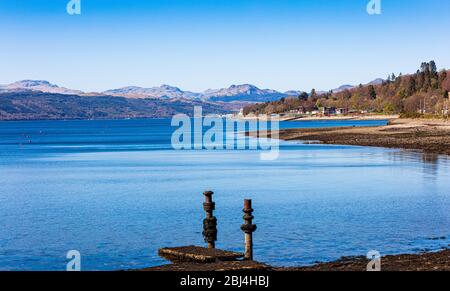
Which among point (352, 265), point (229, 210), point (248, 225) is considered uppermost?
point (248, 225)

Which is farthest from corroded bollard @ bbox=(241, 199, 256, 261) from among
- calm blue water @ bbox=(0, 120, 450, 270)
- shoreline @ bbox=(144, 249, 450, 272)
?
calm blue water @ bbox=(0, 120, 450, 270)

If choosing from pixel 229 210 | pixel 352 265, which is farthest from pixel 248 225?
pixel 229 210

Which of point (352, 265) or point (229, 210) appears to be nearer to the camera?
point (352, 265)

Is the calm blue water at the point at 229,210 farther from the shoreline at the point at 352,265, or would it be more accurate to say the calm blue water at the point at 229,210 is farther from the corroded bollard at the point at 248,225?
the corroded bollard at the point at 248,225

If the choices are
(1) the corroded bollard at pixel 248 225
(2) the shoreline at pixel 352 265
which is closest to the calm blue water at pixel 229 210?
(2) the shoreline at pixel 352 265

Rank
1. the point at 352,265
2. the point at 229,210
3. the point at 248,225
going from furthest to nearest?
the point at 229,210 → the point at 352,265 → the point at 248,225

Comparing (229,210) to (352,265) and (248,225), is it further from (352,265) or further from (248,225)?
(352,265)

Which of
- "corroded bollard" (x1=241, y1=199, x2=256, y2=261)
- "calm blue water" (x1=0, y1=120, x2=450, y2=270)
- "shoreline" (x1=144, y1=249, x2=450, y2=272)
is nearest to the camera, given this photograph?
"shoreline" (x1=144, y1=249, x2=450, y2=272)

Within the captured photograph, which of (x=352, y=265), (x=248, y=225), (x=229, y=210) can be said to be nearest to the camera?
(x=248, y=225)

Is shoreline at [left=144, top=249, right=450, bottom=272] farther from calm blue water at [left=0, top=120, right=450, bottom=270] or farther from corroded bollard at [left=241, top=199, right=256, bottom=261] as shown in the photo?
calm blue water at [left=0, top=120, right=450, bottom=270]

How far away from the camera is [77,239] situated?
1385 inches

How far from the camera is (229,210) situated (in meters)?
44.4

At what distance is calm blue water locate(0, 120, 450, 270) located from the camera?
3136cm
